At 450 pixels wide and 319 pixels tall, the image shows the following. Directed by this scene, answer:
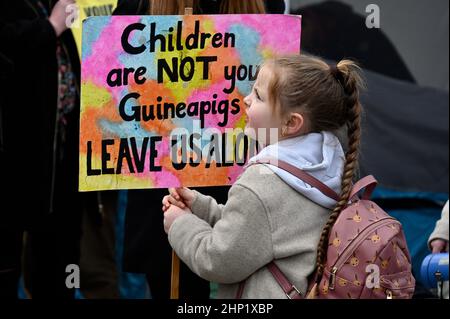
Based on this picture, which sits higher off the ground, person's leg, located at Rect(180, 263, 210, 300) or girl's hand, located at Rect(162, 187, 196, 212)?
girl's hand, located at Rect(162, 187, 196, 212)

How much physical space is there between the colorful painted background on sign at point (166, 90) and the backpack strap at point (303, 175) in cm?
32

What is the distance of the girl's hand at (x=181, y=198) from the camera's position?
321 centimetres

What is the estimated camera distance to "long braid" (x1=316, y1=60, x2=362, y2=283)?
9.54 ft

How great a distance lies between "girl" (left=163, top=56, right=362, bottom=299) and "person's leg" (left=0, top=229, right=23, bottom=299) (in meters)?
1.81

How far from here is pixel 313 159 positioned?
3004 mm

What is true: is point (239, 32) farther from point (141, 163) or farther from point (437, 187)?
point (437, 187)

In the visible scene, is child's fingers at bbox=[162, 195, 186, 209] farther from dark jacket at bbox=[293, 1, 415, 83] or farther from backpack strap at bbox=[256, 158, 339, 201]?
dark jacket at bbox=[293, 1, 415, 83]

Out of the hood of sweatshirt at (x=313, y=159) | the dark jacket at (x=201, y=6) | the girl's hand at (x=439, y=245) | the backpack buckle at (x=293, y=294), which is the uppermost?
the dark jacket at (x=201, y=6)

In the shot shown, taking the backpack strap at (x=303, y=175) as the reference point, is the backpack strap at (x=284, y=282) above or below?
below

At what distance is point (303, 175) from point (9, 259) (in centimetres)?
222

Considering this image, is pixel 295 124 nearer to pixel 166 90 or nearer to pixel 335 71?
pixel 335 71

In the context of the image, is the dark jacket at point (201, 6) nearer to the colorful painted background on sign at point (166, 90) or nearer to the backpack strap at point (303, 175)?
the colorful painted background on sign at point (166, 90)

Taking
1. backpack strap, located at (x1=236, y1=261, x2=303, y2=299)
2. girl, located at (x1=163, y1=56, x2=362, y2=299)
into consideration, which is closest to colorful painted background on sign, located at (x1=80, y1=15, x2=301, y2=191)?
girl, located at (x1=163, y1=56, x2=362, y2=299)

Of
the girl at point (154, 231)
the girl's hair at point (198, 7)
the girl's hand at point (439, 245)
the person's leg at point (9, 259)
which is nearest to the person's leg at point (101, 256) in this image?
the person's leg at point (9, 259)
